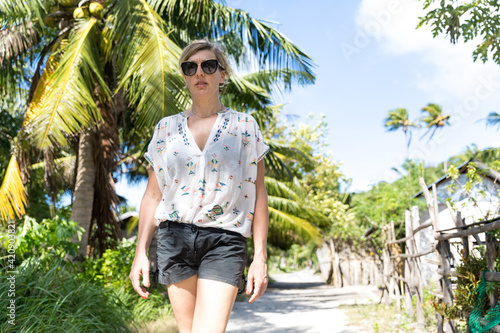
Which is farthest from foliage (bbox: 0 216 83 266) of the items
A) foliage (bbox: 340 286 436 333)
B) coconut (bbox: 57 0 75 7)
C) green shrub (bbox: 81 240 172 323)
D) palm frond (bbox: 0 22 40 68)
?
foliage (bbox: 340 286 436 333)

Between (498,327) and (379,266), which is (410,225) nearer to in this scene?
(498,327)

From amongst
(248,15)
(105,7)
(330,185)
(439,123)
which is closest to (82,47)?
(105,7)

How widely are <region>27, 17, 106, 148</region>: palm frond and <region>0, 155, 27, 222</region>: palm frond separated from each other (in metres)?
0.89

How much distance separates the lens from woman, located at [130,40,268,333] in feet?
6.12

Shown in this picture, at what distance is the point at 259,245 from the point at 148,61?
528cm

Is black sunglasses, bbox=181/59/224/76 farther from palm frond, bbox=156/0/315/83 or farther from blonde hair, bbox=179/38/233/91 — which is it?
palm frond, bbox=156/0/315/83

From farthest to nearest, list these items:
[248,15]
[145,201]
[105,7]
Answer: [248,15] → [105,7] → [145,201]

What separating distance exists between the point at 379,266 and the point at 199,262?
20.4 m

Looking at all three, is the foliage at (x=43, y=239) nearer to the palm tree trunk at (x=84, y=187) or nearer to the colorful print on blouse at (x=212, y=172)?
the palm tree trunk at (x=84, y=187)

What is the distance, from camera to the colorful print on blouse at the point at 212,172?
1.93 meters

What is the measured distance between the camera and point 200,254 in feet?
6.25

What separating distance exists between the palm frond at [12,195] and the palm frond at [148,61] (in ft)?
6.88

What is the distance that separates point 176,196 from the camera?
1981 mm

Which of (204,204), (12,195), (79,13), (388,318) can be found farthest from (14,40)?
(388,318)
